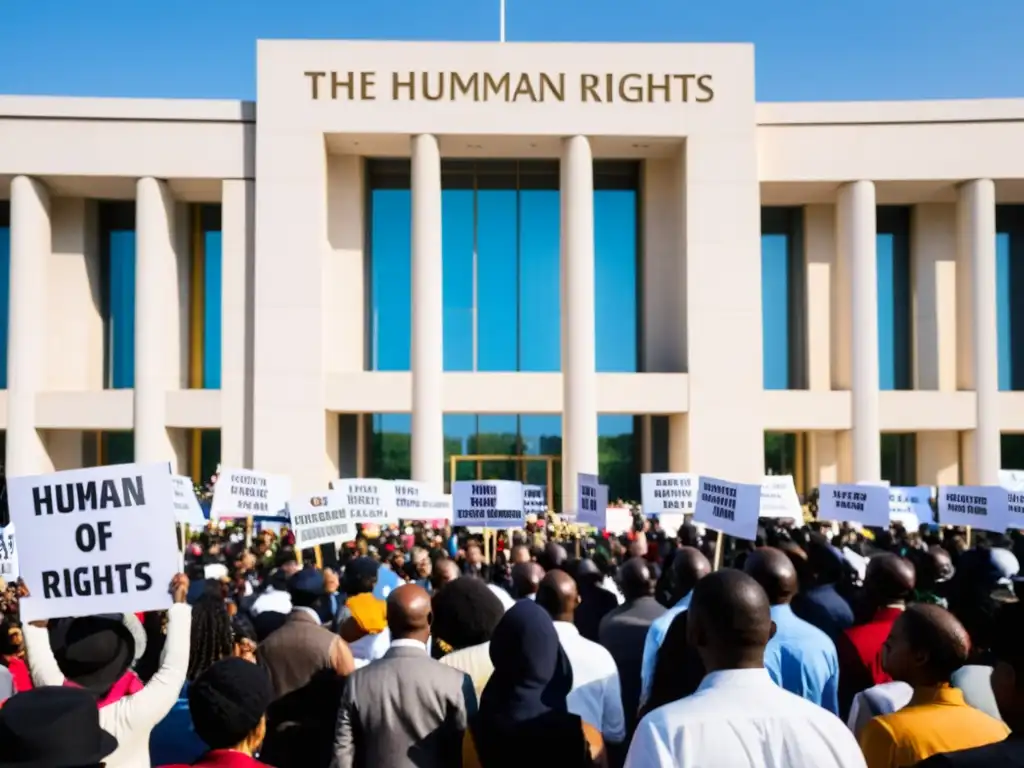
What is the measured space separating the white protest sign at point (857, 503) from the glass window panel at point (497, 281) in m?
18.6

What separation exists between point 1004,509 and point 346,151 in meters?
23.6

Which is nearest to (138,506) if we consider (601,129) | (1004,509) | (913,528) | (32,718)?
(32,718)

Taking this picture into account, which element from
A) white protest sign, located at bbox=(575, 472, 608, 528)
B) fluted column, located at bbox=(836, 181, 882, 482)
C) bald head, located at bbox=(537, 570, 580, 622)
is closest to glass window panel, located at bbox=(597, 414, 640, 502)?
fluted column, located at bbox=(836, 181, 882, 482)

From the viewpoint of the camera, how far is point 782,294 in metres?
35.5

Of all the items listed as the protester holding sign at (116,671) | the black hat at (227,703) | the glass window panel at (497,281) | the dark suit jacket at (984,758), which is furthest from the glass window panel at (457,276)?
the dark suit jacket at (984,758)

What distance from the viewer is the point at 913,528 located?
18.5 meters

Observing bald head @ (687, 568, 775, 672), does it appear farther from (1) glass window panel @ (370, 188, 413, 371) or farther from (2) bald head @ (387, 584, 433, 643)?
(1) glass window panel @ (370, 188, 413, 371)

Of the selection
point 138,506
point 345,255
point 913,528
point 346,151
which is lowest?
point 913,528

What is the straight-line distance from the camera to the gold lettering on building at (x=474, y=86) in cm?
3078

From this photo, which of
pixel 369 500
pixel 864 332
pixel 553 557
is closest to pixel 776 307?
pixel 864 332

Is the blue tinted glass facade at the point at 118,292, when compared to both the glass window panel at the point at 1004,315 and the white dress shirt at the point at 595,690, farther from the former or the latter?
the white dress shirt at the point at 595,690

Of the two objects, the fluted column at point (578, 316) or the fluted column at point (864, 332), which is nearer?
the fluted column at point (578, 316)

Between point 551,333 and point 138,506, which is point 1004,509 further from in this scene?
point 551,333

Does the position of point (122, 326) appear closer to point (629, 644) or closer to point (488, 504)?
point (488, 504)
